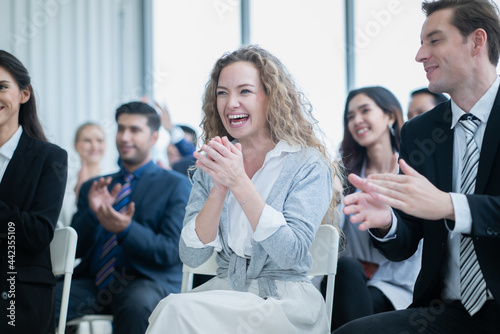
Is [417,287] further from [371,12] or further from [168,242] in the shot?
[371,12]

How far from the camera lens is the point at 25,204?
6.73 feet

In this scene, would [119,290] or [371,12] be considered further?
[371,12]

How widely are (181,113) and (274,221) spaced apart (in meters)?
4.02

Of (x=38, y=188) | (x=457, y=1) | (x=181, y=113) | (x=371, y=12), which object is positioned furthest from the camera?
(x=181, y=113)

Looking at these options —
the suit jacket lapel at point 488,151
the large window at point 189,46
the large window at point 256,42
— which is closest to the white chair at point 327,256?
the suit jacket lapel at point 488,151

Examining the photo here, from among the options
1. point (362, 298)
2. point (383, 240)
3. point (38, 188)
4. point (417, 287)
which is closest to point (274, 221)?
point (383, 240)

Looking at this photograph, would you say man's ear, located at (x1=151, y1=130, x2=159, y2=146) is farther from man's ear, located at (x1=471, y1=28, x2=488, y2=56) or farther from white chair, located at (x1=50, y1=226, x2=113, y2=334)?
man's ear, located at (x1=471, y1=28, x2=488, y2=56)

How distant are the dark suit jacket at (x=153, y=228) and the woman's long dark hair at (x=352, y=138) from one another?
2.87 feet

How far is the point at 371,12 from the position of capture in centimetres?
430

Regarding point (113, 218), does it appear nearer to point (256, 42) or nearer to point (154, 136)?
point (154, 136)

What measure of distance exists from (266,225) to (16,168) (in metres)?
1.10

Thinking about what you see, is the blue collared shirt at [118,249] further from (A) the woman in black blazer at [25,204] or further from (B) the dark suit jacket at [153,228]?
(A) the woman in black blazer at [25,204]

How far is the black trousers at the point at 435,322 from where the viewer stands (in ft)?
4.79

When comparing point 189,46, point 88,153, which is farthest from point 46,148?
point 189,46
